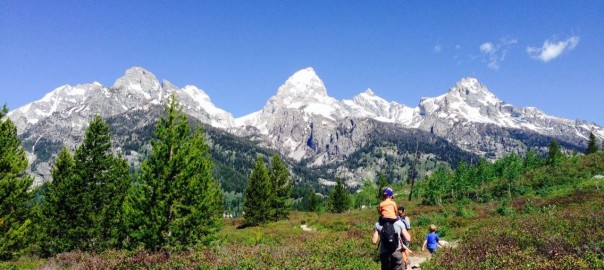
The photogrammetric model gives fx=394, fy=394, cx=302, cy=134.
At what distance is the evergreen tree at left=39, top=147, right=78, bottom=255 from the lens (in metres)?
27.7

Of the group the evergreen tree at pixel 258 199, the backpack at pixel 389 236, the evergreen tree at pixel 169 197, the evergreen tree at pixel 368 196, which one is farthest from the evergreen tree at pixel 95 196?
the evergreen tree at pixel 368 196

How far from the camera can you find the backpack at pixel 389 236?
35.1ft

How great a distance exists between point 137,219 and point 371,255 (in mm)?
11804

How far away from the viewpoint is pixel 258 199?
5728 cm

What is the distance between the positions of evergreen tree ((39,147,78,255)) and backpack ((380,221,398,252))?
83.8 feet

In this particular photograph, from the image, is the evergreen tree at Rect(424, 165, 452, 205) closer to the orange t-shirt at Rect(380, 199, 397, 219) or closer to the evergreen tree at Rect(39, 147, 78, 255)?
the evergreen tree at Rect(39, 147, 78, 255)

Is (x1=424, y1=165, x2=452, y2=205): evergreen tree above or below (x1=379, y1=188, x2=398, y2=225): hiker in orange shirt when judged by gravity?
above

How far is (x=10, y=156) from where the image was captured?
2295 centimetres

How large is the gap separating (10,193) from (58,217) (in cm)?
611

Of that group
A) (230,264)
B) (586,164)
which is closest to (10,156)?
(230,264)

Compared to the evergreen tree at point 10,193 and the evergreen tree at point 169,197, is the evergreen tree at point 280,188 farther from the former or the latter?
the evergreen tree at point 169,197

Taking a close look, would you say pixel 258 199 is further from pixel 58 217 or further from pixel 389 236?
pixel 389 236

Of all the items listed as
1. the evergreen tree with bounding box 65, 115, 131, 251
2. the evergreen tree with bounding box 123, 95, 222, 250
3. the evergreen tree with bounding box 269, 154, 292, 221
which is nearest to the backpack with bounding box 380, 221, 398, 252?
the evergreen tree with bounding box 123, 95, 222, 250

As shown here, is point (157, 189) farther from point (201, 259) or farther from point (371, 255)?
point (371, 255)
